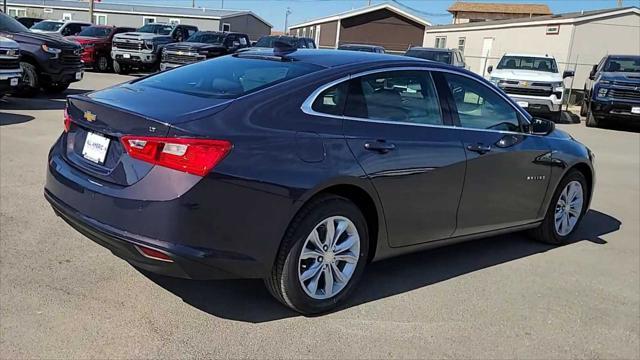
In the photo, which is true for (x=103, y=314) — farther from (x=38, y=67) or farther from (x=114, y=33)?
(x=114, y=33)

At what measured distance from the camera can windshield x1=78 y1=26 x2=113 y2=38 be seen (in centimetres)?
2266

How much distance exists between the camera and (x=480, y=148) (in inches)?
175

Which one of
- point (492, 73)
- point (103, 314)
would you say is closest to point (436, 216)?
point (103, 314)

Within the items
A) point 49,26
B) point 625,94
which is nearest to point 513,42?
point 625,94

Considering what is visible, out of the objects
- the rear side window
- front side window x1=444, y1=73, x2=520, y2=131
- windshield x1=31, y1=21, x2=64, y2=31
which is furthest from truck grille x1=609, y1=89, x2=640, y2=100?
windshield x1=31, y1=21, x2=64, y2=31

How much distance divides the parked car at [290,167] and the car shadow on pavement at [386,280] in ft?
0.94

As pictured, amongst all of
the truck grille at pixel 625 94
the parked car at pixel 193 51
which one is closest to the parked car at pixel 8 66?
the parked car at pixel 193 51

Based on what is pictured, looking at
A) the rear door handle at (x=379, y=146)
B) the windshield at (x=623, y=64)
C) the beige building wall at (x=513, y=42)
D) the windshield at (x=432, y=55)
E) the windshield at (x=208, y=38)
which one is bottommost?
the rear door handle at (x=379, y=146)

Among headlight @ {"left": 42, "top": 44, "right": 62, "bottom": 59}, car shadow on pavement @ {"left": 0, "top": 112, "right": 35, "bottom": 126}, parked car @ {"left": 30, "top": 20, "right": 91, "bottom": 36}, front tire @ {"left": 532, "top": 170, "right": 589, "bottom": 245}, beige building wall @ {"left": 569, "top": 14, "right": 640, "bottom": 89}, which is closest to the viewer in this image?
front tire @ {"left": 532, "top": 170, "right": 589, "bottom": 245}

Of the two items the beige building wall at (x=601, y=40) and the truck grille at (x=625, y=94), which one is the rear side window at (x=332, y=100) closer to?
the truck grille at (x=625, y=94)

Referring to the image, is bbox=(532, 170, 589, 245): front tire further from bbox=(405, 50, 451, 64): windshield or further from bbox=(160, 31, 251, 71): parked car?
bbox=(160, 31, 251, 71): parked car

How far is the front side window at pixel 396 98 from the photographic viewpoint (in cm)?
385

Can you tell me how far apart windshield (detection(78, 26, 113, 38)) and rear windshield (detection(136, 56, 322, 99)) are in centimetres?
2016

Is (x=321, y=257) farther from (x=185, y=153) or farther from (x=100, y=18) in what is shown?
(x=100, y=18)
